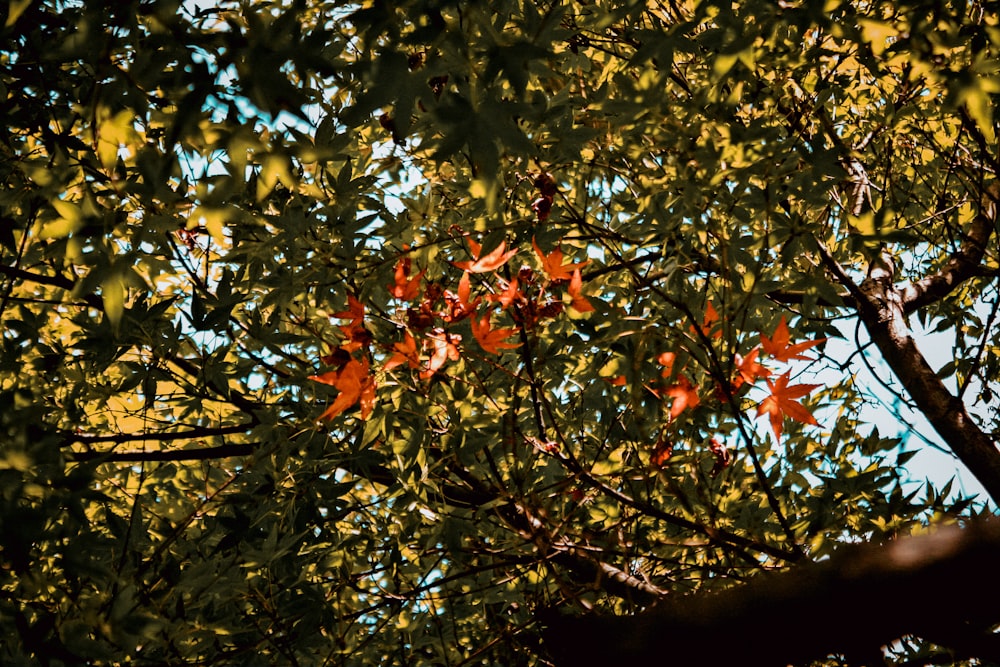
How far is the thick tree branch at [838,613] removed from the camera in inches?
36.6

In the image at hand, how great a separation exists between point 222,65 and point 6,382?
6.92 feet

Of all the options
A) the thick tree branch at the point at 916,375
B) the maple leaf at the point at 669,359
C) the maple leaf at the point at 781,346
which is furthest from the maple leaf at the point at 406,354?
Result: the thick tree branch at the point at 916,375

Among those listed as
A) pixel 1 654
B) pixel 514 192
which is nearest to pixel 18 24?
pixel 514 192

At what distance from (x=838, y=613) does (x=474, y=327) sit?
1.02 m

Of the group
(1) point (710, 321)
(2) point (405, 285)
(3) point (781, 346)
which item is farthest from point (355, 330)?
(3) point (781, 346)

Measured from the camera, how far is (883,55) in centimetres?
201

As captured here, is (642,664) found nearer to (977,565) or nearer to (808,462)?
(977,565)

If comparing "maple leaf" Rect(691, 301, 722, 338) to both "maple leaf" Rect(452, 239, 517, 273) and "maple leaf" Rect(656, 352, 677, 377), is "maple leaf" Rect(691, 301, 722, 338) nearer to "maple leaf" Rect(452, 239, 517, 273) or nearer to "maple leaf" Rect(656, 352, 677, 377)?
"maple leaf" Rect(656, 352, 677, 377)

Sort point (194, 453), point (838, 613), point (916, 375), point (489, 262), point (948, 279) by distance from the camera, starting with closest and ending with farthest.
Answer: point (838, 613)
point (489, 262)
point (194, 453)
point (916, 375)
point (948, 279)

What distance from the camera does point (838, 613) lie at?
3.19ft

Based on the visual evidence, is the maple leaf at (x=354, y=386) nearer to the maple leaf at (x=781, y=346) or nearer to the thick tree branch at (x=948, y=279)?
the maple leaf at (x=781, y=346)

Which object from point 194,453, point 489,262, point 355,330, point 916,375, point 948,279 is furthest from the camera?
point 948,279

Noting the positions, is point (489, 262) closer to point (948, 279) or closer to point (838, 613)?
point (838, 613)

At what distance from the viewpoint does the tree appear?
125 cm
